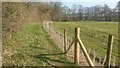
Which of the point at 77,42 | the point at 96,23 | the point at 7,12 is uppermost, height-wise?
the point at 7,12

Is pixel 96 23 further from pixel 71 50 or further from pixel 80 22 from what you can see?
pixel 71 50

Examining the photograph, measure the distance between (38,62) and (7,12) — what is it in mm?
3476

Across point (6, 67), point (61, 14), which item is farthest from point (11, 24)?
point (61, 14)

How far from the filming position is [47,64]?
36.1 ft

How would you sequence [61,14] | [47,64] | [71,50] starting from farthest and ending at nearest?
1. [61,14]
2. [71,50]
3. [47,64]

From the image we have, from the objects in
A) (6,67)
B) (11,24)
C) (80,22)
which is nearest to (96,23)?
(80,22)

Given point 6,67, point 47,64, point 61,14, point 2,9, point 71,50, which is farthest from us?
point 61,14

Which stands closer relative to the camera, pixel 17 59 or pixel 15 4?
pixel 17 59

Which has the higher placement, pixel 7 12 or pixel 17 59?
pixel 7 12

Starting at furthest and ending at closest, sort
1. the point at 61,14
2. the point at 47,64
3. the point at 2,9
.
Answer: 1. the point at 61,14
2. the point at 2,9
3. the point at 47,64

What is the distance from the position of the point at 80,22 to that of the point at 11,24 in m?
53.1

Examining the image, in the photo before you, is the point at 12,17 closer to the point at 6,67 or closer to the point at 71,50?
the point at 71,50

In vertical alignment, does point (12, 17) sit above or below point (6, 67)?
above

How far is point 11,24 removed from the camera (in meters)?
15.1
